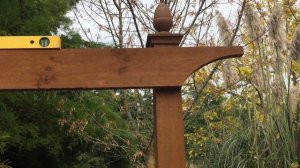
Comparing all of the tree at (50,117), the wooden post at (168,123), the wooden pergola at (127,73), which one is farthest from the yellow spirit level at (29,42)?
the tree at (50,117)

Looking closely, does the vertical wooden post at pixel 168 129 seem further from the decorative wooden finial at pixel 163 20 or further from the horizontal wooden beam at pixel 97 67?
the decorative wooden finial at pixel 163 20

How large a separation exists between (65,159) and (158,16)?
3.96 metres

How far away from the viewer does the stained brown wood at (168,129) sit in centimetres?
215

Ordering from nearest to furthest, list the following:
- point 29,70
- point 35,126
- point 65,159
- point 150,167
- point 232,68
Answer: point 29,70
point 232,68
point 150,167
point 35,126
point 65,159

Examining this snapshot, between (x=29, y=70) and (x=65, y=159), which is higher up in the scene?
(x=29, y=70)

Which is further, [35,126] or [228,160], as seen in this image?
[35,126]

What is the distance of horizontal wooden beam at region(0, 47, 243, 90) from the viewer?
84.4 inches

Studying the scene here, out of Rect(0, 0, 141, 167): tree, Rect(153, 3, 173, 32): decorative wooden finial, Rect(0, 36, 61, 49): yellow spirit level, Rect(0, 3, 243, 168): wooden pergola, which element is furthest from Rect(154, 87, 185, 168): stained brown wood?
Rect(0, 0, 141, 167): tree

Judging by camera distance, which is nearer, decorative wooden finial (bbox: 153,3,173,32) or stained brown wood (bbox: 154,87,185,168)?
stained brown wood (bbox: 154,87,185,168)

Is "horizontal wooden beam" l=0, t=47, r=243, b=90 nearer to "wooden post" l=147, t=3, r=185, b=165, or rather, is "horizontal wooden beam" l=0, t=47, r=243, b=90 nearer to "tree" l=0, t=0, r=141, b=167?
"wooden post" l=147, t=3, r=185, b=165

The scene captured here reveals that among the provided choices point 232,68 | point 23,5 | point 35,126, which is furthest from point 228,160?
point 23,5

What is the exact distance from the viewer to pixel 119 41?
432cm

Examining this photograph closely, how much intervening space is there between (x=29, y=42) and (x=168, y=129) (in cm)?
73

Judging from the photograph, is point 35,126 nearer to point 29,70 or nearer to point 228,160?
point 228,160
